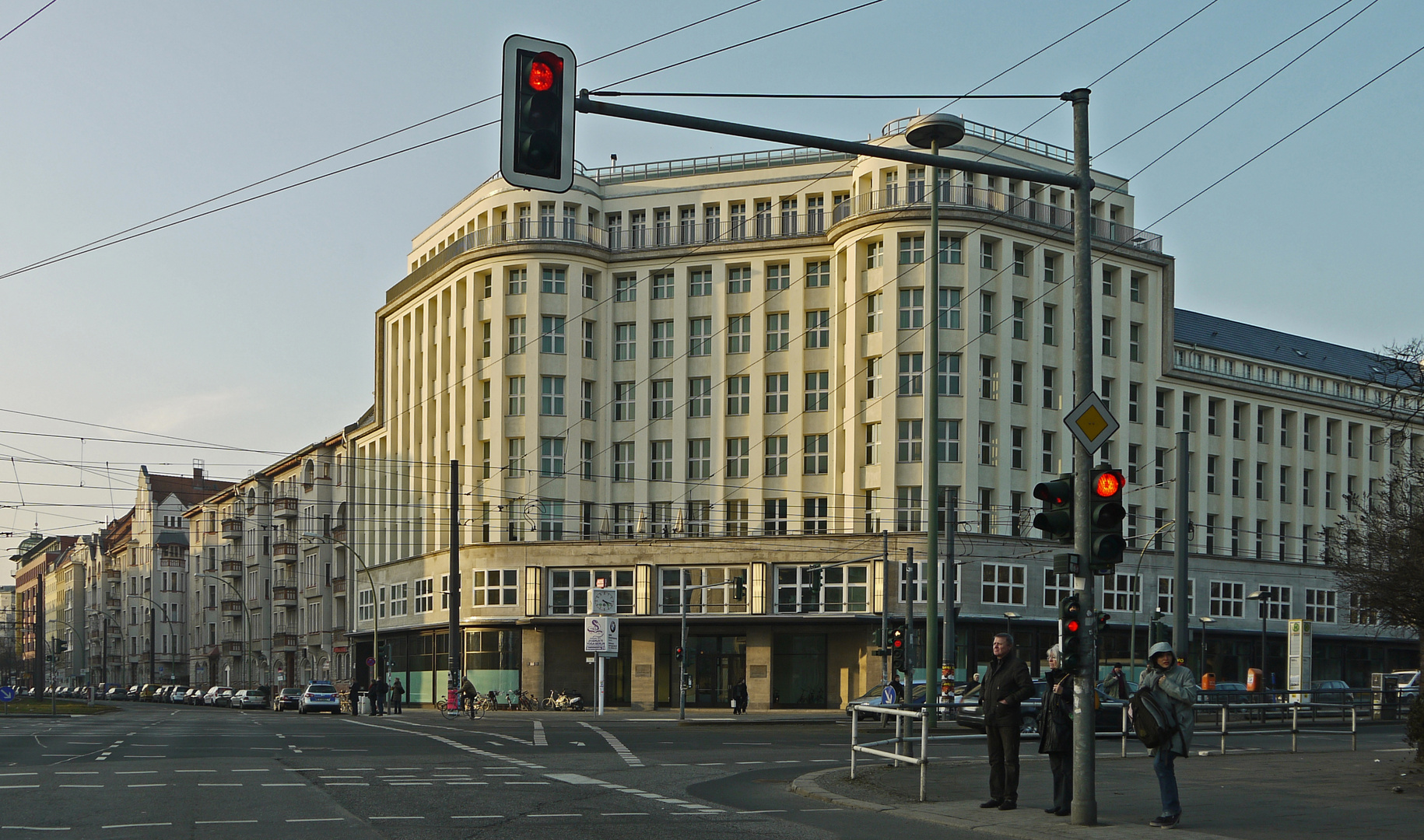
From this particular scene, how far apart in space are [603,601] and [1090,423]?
3834cm

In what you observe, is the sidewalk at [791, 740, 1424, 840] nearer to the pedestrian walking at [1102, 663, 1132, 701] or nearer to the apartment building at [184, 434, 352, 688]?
the pedestrian walking at [1102, 663, 1132, 701]

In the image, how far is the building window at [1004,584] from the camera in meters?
58.0

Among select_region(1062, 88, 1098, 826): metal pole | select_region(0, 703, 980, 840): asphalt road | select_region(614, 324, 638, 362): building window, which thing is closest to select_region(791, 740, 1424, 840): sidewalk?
select_region(1062, 88, 1098, 826): metal pole

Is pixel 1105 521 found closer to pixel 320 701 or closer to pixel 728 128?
pixel 728 128

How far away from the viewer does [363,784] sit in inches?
669

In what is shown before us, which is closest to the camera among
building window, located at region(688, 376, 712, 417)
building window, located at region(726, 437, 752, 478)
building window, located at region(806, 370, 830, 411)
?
building window, located at region(806, 370, 830, 411)

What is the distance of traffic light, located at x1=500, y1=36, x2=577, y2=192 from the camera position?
10.5 meters

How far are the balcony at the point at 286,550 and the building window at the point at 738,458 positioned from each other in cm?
4273

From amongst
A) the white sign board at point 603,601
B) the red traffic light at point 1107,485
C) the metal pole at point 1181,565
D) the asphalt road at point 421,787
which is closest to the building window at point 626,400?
the white sign board at point 603,601

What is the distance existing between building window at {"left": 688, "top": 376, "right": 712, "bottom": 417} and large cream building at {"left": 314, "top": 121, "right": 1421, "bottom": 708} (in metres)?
0.12

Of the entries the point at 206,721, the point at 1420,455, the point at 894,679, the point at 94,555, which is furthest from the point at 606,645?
the point at 94,555

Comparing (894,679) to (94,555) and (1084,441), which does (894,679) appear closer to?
(1084,441)

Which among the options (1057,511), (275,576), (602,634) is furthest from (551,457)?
(1057,511)

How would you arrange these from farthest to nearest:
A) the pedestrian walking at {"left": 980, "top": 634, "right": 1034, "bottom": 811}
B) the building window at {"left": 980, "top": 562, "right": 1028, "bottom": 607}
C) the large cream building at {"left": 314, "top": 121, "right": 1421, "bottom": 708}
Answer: the large cream building at {"left": 314, "top": 121, "right": 1421, "bottom": 708}, the building window at {"left": 980, "top": 562, "right": 1028, "bottom": 607}, the pedestrian walking at {"left": 980, "top": 634, "right": 1034, "bottom": 811}
